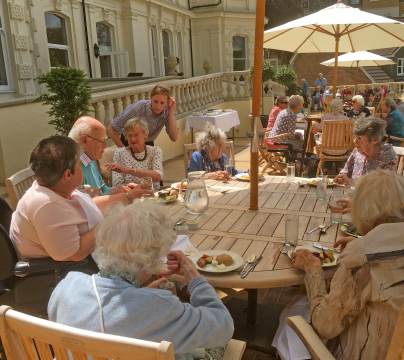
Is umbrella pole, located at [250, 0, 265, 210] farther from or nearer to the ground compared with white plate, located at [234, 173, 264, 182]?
farther from the ground

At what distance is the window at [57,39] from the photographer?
8336 mm

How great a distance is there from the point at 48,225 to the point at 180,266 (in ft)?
2.11

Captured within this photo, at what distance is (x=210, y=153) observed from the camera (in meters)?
3.43

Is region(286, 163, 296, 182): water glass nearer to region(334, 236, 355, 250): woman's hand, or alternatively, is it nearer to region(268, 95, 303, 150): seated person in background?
region(334, 236, 355, 250): woman's hand

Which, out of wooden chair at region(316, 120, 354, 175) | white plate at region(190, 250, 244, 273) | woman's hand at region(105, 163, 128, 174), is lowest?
wooden chair at region(316, 120, 354, 175)

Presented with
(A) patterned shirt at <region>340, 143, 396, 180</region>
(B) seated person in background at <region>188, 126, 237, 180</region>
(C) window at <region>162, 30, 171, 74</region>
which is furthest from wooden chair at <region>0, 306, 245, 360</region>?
(C) window at <region>162, 30, 171, 74</region>

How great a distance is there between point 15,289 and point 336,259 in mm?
1474

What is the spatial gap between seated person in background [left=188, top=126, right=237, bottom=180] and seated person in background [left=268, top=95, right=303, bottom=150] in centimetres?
311

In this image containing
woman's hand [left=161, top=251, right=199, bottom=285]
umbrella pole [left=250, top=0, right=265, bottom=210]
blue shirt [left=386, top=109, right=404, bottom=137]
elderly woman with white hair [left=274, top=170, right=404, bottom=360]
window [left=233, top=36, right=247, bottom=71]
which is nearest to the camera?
elderly woman with white hair [left=274, top=170, right=404, bottom=360]

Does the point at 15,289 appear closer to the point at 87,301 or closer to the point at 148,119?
the point at 87,301

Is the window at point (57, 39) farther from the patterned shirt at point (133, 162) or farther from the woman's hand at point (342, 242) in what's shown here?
the woman's hand at point (342, 242)

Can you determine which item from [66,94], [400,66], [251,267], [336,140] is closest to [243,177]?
[251,267]

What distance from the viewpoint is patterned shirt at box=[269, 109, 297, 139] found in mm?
6366

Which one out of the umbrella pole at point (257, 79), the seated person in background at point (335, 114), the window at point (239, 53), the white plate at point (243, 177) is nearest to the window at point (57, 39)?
the seated person in background at point (335, 114)
